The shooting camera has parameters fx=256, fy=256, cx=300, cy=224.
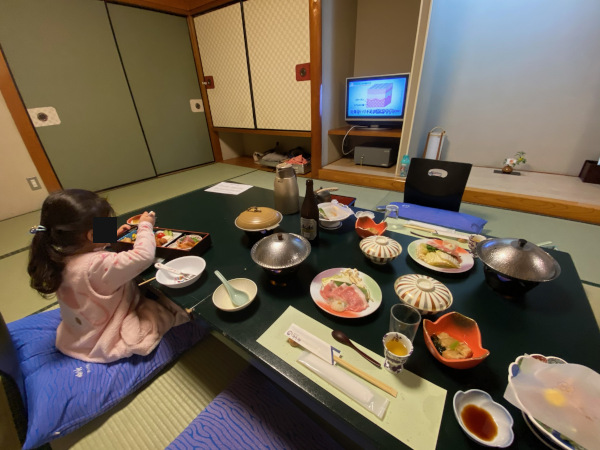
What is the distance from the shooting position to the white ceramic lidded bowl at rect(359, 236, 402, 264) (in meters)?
0.78

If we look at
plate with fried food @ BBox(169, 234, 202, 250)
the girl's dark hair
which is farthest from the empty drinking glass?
the girl's dark hair

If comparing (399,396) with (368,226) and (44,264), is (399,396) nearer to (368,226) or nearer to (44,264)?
(368,226)

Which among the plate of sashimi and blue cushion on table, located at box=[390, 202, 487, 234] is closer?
the plate of sashimi

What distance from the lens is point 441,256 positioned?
2.65ft

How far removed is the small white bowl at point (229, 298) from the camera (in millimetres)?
A: 689

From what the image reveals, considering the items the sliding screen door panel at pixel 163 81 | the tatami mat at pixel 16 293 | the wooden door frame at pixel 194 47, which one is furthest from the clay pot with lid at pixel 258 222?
the sliding screen door panel at pixel 163 81

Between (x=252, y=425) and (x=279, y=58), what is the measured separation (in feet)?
9.90

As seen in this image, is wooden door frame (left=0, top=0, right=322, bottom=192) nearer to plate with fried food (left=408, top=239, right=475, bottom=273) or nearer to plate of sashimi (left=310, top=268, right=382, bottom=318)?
plate with fried food (left=408, top=239, right=475, bottom=273)

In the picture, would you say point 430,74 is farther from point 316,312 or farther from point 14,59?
point 14,59

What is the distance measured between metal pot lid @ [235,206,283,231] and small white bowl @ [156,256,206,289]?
196mm

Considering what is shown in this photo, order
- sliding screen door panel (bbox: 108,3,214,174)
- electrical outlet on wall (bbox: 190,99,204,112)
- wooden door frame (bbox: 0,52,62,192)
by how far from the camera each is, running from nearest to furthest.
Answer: wooden door frame (bbox: 0,52,62,192)
sliding screen door panel (bbox: 108,3,214,174)
electrical outlet on wall (bbox: 190,99,204,112)

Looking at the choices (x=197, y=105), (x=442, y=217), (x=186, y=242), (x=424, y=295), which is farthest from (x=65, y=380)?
(x=197, y=105)

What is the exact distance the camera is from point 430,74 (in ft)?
7.11

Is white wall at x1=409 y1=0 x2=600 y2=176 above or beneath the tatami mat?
above
